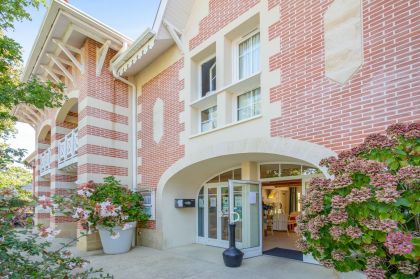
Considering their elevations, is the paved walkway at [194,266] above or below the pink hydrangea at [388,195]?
below

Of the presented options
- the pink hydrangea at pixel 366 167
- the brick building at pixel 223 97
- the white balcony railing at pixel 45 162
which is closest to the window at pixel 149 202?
the brick building at pixel 223 97

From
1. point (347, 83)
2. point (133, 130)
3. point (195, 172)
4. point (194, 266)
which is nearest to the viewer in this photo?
point (347, 83)

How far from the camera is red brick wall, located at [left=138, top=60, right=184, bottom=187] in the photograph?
8493mm

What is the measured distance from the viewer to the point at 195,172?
8680 mm

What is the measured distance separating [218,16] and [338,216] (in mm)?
6243

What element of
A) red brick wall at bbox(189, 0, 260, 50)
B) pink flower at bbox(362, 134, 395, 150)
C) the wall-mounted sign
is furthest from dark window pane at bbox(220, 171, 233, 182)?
pink flower at bbox(362, 134, 395, 150)

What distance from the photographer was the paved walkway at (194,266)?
234 inches

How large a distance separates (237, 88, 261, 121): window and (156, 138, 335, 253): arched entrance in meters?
0.86

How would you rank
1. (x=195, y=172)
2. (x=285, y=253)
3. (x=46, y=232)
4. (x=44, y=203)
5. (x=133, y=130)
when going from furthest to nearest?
(x=133, y=130), (x=195, y=172), (x=285, y=253), (x=44, y=203), (x=46, y=232)

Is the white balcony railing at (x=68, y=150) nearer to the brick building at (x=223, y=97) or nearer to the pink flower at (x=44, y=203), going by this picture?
the brick building at (x=223, y=97)

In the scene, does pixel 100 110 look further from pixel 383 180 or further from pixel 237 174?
pixel 383 180

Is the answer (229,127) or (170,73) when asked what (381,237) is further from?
(170,73)

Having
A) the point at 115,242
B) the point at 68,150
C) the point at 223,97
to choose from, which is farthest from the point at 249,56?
the point at 68,150

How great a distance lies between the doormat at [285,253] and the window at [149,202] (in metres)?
3.51
